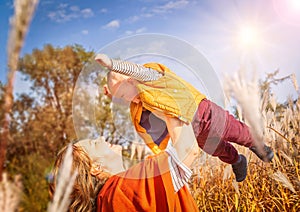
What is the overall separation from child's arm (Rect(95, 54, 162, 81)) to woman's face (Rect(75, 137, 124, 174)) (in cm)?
22

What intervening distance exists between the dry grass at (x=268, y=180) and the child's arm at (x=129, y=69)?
31 centimetres

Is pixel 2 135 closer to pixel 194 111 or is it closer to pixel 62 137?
pixel 194 111

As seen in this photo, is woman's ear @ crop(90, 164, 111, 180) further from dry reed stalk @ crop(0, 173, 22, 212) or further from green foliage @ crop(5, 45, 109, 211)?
green foliage @ crop(5, 45, 109, 211)

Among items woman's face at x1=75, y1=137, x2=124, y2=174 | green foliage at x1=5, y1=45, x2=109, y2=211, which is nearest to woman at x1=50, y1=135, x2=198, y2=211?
woman's face at x1=75, y1=137, x2=124, y2=174

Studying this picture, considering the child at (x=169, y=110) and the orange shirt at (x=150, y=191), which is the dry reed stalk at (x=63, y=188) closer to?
the child at (x=169, y=110)

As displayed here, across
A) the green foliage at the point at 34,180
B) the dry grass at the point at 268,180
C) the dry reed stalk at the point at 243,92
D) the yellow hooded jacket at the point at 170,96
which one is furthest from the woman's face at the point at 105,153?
the green foliage at the point at 34,180

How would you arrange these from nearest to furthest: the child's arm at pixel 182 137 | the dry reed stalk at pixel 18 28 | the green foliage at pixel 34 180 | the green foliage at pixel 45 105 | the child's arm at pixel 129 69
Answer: the dry reed stalk at pixel 18 28 → the child's arm at pixel 129 69 → the child's arm at pixel 182 137 → the green foliage at pixel 34 180 → the green foliage at pixel 45 105

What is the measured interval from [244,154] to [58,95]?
1.92 meters

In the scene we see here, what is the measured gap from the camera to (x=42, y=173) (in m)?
2.08

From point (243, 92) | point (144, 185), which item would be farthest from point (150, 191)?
point (243, 92)

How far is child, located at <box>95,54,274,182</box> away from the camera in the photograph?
0.70m

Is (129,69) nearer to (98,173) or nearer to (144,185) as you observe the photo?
(144,185)

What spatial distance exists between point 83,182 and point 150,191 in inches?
7.3

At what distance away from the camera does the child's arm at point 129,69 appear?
24.0 inches
